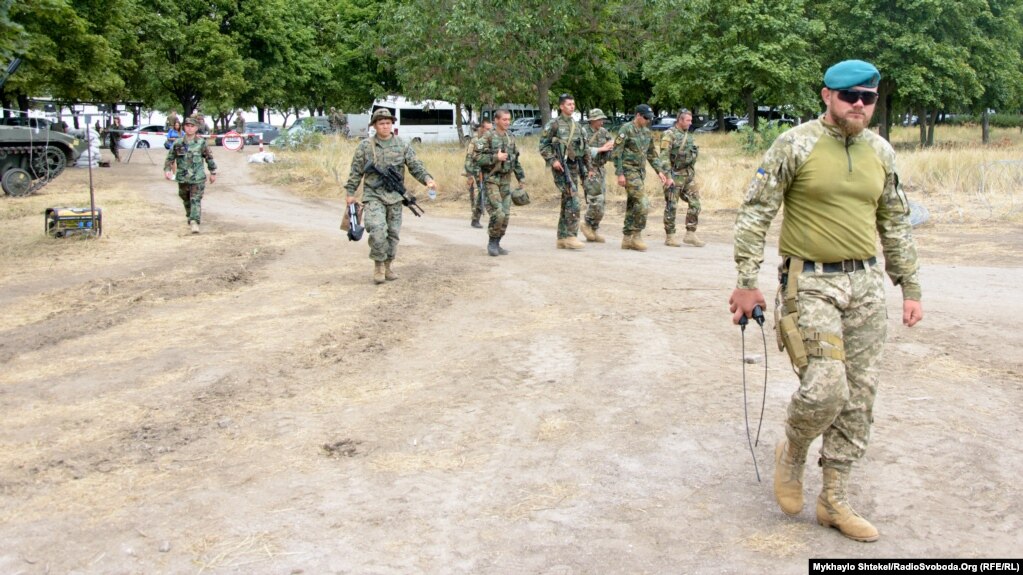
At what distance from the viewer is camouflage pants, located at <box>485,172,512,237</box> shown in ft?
39.3

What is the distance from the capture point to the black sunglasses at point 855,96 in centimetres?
392

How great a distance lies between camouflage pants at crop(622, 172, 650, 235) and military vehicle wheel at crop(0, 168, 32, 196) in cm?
1637

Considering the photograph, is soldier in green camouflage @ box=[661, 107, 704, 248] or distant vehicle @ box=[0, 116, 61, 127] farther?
distant vehicle @ box=[0, 116, 61, 127]

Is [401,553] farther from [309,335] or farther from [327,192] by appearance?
[327,192]

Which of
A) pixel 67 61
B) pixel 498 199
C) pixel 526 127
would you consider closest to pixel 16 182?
pixel 67 61

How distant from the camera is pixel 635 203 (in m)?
→ 12.5

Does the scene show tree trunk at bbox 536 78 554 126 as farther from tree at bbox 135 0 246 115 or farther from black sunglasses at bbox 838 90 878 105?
black sunglasses at bbox 838 90 878 105

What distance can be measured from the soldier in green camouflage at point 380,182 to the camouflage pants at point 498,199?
1.66 metres

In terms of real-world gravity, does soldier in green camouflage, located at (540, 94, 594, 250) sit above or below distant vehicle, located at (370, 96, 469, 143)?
below

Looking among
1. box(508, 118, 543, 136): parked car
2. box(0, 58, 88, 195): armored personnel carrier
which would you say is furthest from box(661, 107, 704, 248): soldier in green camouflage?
box(508, 118, 543, 136): parked car

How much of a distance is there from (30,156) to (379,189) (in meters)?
16.0

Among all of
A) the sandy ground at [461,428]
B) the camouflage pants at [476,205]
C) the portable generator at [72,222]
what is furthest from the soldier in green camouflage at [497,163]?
the portable generator at [72,222]

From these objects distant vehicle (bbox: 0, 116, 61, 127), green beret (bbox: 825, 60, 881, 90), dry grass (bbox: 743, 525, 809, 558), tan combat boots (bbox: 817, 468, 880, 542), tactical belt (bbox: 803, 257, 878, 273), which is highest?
distant vehicle (bbox: 0, 116, 61, 127)

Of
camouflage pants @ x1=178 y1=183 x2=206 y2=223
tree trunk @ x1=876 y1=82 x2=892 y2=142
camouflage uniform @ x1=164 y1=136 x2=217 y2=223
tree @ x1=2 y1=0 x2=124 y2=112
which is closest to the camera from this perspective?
camouflage uniform @ x1=164 y1=136 x2=217 y2=223
